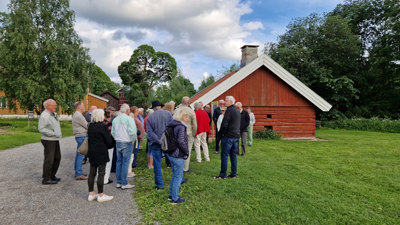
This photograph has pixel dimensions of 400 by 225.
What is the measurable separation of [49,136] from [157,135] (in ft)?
8.47

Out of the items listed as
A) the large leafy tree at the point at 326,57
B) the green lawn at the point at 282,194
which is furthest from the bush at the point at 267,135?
the large leafy tree at the point at 326,57

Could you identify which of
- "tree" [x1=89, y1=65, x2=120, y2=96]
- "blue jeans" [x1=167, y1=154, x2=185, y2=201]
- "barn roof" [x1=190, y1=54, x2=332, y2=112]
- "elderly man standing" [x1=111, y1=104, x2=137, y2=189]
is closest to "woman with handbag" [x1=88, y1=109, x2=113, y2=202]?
"elderly man standing" [x1=111, y1=104, x2=137, y2=189]

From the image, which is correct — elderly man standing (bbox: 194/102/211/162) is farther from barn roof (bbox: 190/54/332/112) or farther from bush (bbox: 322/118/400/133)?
bush (bbox: 322/118/400/133)

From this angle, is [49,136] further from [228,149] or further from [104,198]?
[228,149]

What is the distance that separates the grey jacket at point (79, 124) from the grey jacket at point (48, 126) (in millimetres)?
433

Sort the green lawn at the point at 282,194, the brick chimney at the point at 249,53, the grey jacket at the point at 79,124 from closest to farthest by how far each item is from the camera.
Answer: the green lawn at the point at 282,194 → the grey jacket at the point at 79,124 → the brick chimney at the point at 249,53

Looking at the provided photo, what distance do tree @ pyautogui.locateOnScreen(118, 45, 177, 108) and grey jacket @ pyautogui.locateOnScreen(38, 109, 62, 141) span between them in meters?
49.9

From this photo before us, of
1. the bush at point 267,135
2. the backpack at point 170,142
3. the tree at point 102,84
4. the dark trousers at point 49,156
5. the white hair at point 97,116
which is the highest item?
the tree at point 102,84

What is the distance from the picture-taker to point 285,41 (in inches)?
1307

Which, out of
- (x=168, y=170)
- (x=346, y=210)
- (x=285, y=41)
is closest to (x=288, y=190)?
(x=346, y=210)

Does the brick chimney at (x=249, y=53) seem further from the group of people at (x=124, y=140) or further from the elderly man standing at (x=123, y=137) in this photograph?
the elderly man standing at (x=123, y=137)

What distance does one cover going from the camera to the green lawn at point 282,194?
404 cm

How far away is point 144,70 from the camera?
5928cm

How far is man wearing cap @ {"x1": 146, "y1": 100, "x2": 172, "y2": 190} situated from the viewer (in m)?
5.36
